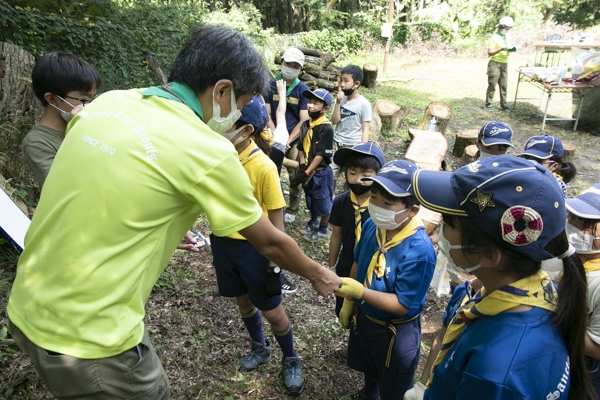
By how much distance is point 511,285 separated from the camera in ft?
4.20

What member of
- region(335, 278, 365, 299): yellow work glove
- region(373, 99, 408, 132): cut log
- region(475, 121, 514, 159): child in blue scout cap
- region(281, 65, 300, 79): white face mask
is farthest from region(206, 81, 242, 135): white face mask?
region(373, 99, 408, 132): cut log

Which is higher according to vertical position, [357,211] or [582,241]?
[582,241]

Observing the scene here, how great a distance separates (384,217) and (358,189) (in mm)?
775

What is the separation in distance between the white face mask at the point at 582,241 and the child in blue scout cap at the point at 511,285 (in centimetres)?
96

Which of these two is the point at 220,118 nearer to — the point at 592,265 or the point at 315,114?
the point at 592,265

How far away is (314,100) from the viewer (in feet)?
16.0

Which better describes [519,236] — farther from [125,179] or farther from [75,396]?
[75,396]

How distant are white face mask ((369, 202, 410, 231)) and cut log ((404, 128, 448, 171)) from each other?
3859mm

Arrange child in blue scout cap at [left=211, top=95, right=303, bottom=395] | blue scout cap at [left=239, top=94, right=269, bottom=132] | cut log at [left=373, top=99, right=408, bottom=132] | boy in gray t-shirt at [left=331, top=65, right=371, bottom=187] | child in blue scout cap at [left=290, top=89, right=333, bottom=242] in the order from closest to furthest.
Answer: blue scout cap at [left=239, top=94, right=269, bottom=132] < child in blue scout cap at [left=211, top=95, right=303, bottom=395] < child in blue scout cap at [left=290, top=89, right=333, bottom=242] < boy in gray t-shirt at [left=331, top=65, right=371, bottom=187] < cut log at [left=373, top=99, right=408, bottom=132]

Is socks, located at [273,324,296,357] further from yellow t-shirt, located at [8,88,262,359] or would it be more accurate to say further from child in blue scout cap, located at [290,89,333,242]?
child in blue scout cap, located at [290,89,333,242]

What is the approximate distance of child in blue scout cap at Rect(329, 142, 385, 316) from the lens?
3.00m

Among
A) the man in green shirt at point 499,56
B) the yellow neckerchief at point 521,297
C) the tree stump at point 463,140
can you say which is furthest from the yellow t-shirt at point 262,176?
the man in green shirt at point 499,56

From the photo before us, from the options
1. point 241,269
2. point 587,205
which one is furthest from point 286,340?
point 587,205

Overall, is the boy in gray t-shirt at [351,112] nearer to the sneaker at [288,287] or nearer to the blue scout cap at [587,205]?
the sneaker at [288,287]
